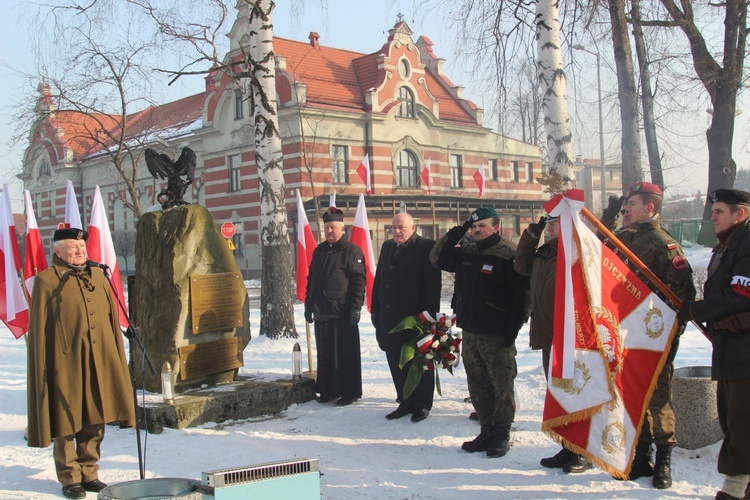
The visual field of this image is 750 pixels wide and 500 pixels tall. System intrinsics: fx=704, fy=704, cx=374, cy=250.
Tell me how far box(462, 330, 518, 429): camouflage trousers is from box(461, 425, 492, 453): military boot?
7 cm

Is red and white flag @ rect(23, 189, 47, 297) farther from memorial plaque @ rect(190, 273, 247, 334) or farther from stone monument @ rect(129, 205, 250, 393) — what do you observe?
memorial plaque @ rect(190, 273, 247, 334)

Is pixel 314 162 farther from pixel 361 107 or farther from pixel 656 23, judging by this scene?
pixel 656 23

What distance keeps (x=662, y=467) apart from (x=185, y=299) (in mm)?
4717

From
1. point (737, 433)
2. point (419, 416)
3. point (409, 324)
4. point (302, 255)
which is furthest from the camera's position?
point (302, 255)

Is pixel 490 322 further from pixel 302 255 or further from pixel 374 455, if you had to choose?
pixel 302 255

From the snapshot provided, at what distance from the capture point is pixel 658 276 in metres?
5.07

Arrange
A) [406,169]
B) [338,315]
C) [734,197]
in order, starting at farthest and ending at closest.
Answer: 1. [406,169]
2. [338,315]
3. [734,197]

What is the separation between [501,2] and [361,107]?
24.8 meters

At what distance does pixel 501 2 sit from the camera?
10.3 m

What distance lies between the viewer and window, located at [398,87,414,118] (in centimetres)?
3584

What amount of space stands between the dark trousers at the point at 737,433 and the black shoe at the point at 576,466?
46.6 inches

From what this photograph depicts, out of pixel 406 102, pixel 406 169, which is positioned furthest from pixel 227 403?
pixel 406 102

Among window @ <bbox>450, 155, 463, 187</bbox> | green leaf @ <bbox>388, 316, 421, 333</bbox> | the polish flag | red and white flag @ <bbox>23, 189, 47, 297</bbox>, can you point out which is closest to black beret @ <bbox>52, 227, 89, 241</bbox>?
green leaf @ <bbox>388, 316, 421, 333</bbox>

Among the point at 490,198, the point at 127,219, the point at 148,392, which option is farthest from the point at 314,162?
the point at 148,392
